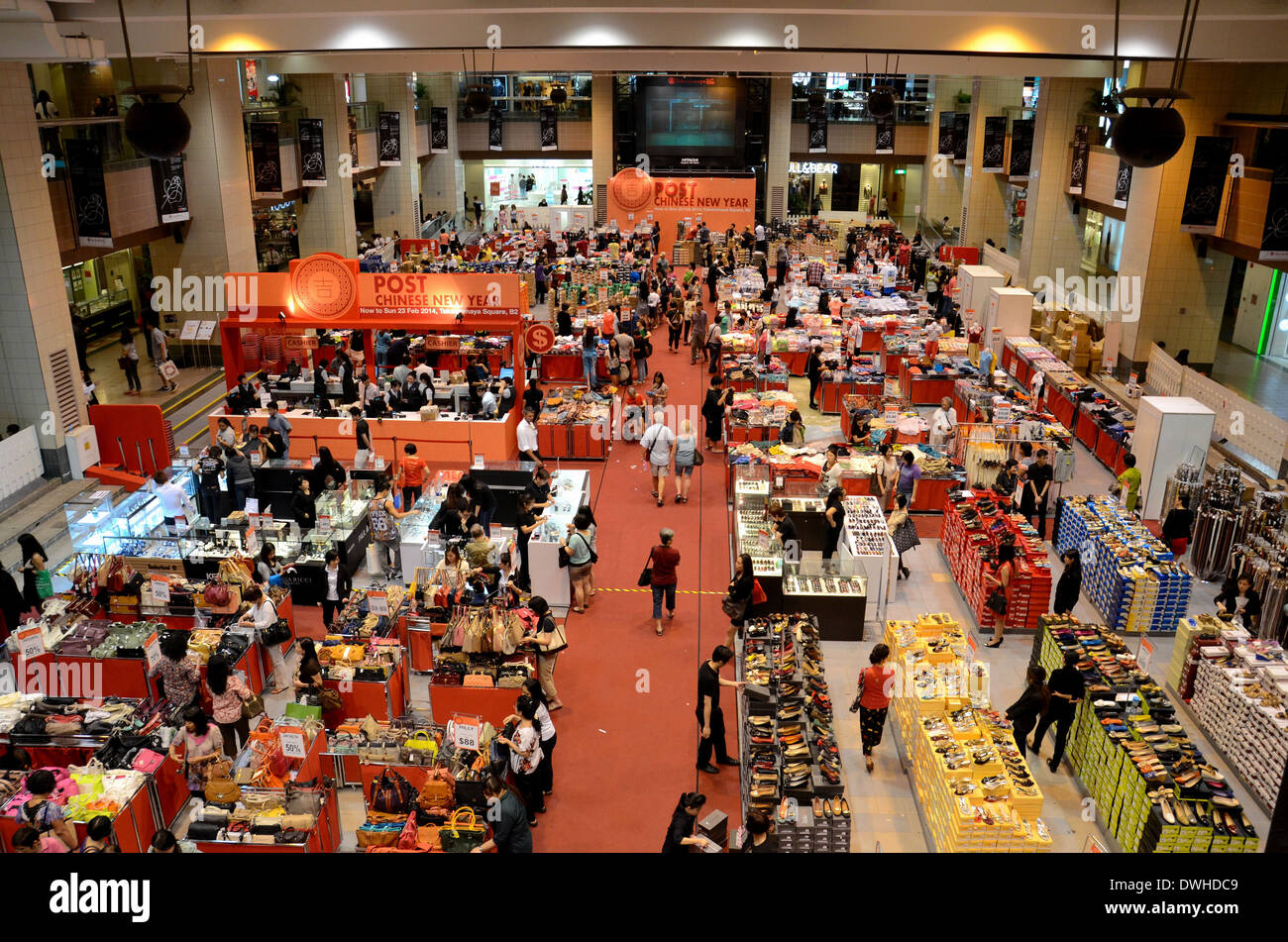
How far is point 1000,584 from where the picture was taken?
11008 mm

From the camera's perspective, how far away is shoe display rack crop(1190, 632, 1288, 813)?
846 centimetres

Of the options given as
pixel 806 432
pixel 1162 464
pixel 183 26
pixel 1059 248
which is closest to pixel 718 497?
pixel 806 432

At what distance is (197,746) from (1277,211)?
56.5 ft

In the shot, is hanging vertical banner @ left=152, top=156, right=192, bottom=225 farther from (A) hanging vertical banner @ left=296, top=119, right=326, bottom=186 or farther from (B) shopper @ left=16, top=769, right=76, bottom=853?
(B) shopper @ left=16, top=769, right=76, bottom=853

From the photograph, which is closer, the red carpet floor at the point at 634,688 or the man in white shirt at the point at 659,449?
the red carpet floor at the point at 634,688

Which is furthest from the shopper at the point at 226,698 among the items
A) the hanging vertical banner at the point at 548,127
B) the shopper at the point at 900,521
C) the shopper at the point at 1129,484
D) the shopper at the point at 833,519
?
the hanging vertical banner at the point at 548,127

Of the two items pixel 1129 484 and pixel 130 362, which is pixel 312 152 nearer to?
pixel 130 362

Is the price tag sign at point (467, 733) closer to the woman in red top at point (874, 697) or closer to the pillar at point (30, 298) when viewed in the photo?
the woman in red top at point (874, 697)

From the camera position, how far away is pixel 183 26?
13562mm

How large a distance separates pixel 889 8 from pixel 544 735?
9.69 meters

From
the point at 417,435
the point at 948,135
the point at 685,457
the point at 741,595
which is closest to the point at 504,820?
the point at 741,595

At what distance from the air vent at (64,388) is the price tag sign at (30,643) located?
6.85 meters

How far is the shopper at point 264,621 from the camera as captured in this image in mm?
10219

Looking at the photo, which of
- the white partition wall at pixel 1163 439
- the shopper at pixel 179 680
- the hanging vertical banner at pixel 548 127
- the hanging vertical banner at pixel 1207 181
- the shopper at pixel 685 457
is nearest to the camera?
the shopper at pixel 179 680
